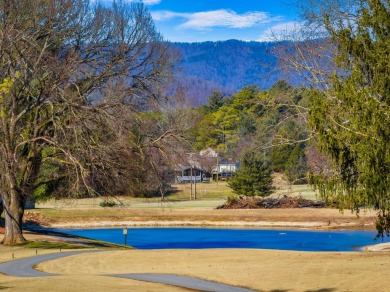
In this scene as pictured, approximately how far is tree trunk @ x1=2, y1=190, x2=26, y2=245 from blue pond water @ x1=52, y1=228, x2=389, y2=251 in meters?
10.4

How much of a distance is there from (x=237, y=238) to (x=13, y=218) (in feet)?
59.7

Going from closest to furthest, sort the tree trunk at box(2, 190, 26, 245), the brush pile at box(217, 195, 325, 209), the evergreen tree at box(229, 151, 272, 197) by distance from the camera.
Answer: the tree trunk at box(2, 190, 26, 245) → the brush pile at box(217, 195, 325, 209) → the evergreen tree at box(229, 151, 272, 197)

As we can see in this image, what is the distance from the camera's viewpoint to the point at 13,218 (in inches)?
1340

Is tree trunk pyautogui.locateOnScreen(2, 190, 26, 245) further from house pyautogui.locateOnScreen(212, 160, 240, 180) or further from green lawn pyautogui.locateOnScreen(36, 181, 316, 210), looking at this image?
house pyautogui.locateOnScreen(212, 160, 240, 180)

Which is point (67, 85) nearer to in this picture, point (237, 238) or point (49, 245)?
point (49, 245)

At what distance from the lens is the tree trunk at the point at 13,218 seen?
33.9 meters

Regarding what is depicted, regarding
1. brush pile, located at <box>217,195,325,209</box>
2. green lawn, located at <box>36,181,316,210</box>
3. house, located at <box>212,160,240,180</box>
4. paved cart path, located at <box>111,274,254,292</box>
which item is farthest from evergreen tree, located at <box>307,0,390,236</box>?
house, located at <box>212,160,240,180</box>

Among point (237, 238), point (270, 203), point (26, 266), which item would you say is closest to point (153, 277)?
point (26, 266)

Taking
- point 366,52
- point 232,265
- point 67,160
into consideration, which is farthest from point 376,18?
point 67,160

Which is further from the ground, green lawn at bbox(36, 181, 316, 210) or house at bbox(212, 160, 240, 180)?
house at bbox(212, 160, 240, 180)

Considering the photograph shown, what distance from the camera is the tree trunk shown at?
33.9 metres

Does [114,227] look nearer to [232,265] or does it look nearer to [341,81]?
[232,265]

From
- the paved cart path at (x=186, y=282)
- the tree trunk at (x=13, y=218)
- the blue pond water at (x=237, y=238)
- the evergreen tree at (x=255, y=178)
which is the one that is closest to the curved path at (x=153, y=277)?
the paved cart path at (x=186, y=282)

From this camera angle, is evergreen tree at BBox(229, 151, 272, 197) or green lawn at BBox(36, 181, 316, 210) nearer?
green lawn at BBox(36, 181, 316, 210)
